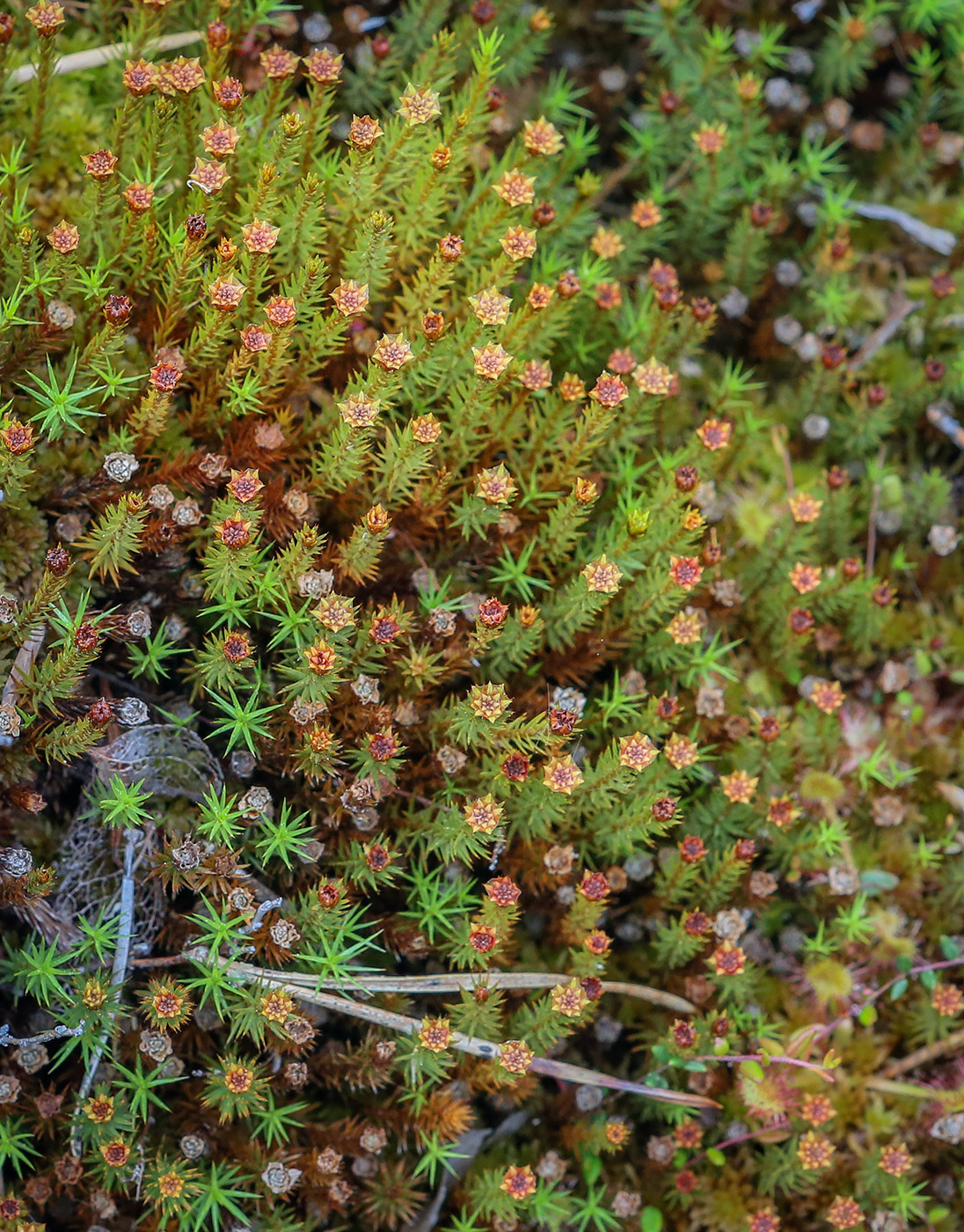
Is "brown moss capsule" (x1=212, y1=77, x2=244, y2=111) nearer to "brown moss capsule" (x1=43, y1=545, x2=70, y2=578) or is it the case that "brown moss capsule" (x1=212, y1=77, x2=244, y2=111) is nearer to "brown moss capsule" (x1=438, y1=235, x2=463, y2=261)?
"brown moss capsule" (x1=438, y1=235, x2=463, y2=261)

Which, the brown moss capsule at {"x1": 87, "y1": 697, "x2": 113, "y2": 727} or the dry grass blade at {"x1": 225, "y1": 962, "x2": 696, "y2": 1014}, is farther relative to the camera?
A: the dry grass blade at {"x1": 225, "y1": 962, "x2": 696, "y2": 1014}

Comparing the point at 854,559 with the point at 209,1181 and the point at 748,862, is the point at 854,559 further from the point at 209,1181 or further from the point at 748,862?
the point at 209,1181

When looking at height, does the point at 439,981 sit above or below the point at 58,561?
below

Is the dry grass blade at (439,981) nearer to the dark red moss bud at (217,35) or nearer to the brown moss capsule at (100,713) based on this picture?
the brown moss capsule at (100,713)

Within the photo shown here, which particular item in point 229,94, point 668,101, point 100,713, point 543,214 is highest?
point 229,94

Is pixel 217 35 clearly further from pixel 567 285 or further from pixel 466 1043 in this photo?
pixel 466 1043

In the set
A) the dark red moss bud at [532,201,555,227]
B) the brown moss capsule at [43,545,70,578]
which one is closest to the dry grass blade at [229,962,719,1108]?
the brown moss capsule at [43,545,70,578]

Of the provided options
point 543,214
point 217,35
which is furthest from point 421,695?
point 217,35

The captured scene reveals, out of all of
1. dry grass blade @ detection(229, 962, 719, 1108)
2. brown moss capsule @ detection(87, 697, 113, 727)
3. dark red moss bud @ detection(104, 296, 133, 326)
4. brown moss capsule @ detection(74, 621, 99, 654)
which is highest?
dark red moss bud @ detection(104, 296, 133, 326)

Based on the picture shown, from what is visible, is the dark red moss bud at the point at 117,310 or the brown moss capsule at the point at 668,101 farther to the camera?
the brown moss capsule at the point at 668,101

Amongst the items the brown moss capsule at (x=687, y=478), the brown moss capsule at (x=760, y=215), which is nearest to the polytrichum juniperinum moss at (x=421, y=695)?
the brown moss capsule at (x=687, y=478)

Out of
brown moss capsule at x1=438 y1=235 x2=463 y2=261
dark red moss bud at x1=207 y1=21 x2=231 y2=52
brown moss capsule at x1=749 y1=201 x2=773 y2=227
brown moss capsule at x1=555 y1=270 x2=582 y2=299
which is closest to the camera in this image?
brown moss capsule at x1=438 y1=235 x2=463 y2=261

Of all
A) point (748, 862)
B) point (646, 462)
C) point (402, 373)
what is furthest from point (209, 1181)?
point (646, 462)
